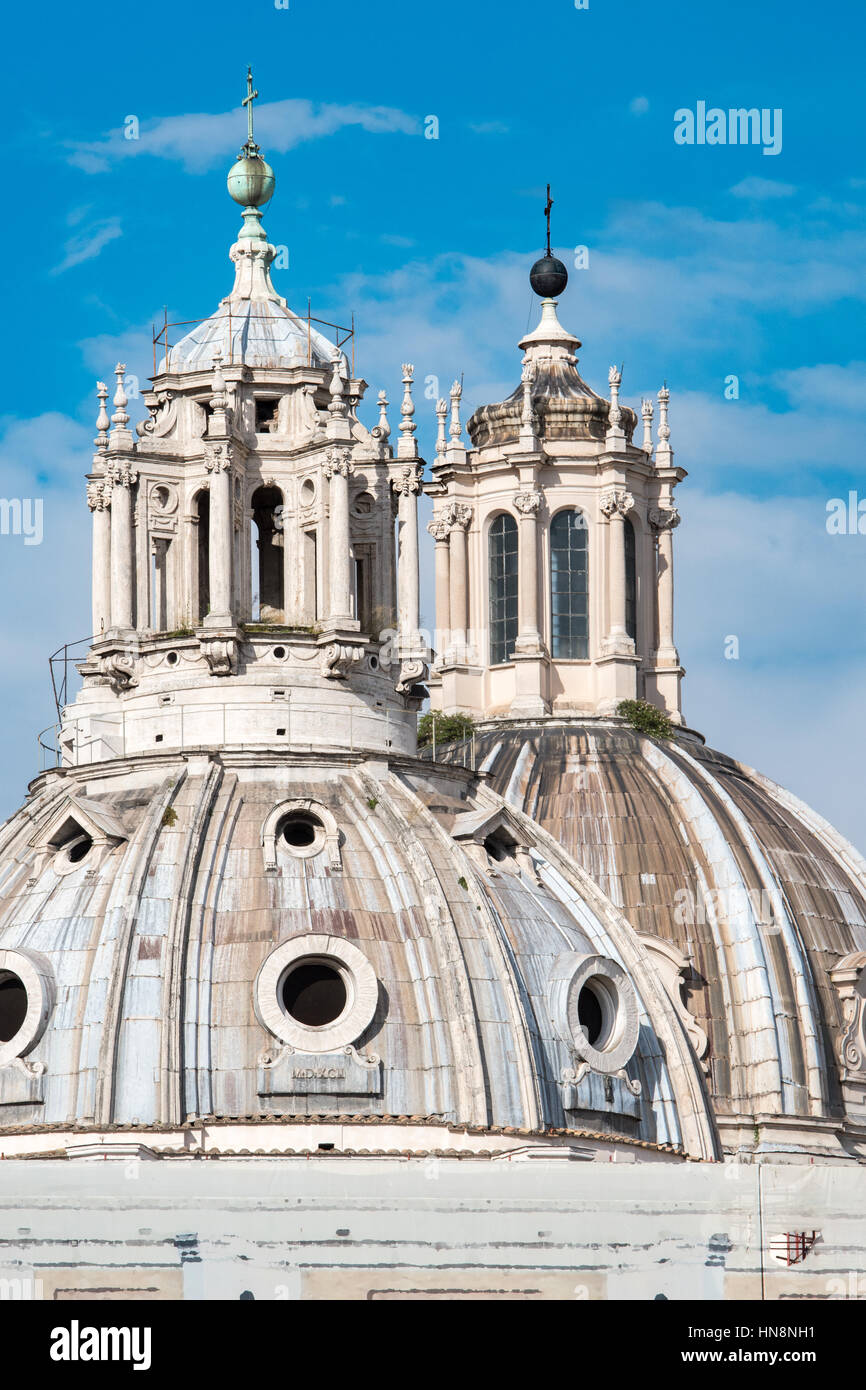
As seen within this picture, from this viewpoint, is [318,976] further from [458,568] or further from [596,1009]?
[458,568]

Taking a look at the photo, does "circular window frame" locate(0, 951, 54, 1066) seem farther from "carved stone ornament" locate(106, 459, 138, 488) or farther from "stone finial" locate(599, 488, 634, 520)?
"stone finial" locate(599, 488, 634, 520)

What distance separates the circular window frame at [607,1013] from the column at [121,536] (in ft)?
48.2

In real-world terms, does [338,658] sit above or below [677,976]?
above

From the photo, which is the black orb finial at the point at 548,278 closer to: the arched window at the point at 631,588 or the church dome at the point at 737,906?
the arched window at the point at 631,588

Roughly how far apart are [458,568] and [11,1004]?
44.8m

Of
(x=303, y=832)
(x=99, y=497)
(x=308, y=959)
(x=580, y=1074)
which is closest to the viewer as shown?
(x=308, y=959)

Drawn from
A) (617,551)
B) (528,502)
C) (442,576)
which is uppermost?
(528,502)

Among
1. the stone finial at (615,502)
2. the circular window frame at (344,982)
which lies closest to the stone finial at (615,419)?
the stone finial at (615,502)

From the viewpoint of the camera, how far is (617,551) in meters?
141

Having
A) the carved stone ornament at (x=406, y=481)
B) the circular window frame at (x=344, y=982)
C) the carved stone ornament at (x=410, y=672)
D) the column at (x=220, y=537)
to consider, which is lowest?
the circular window frame at (x=344, y=982)

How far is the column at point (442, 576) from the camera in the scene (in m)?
141

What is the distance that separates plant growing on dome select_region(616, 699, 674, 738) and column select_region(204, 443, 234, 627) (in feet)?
97.7

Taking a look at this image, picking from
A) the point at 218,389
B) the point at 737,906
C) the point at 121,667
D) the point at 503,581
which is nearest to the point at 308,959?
the point at 121,667
